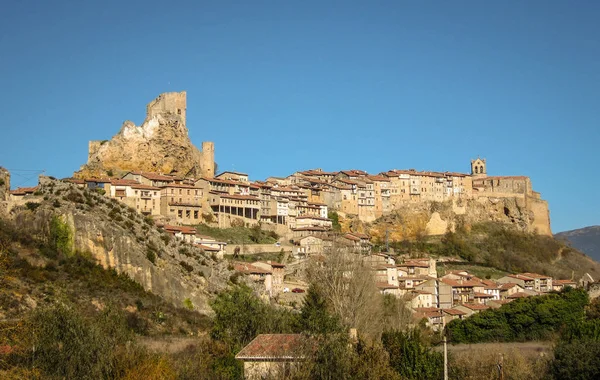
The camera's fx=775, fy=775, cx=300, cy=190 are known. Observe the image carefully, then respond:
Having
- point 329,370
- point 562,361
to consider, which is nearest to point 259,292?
point 562,361

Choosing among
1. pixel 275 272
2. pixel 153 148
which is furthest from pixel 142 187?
pixel 275 272

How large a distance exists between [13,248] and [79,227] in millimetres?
4416

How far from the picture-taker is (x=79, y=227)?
47.8 meters

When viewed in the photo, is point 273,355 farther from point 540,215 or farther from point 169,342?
point 540,215

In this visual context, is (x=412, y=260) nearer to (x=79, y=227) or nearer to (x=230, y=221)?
(x=230, y=221)

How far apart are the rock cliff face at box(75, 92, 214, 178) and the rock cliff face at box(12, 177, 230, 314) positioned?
1385 inches

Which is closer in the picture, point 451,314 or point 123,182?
point 451,314

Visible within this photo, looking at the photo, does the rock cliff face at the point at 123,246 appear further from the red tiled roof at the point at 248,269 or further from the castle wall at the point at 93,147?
the castle wall at the point at 93,147

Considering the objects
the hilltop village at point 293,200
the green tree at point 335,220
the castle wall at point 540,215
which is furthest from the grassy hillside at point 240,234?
the castle wall at point 540,215

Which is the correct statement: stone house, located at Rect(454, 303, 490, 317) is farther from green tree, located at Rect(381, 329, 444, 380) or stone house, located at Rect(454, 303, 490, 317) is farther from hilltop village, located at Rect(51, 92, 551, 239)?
green tree, located at Rect(381, 329, 444, 380)

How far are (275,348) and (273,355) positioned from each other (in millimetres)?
613

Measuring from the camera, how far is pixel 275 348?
29.7 m

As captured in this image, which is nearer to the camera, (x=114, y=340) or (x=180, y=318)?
(x=114, y=340)

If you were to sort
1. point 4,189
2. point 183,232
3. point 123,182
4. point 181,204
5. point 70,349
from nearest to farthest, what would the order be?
point 70,349 < point 4,189 < point 183,232 < point 123,182 < point 181,204
